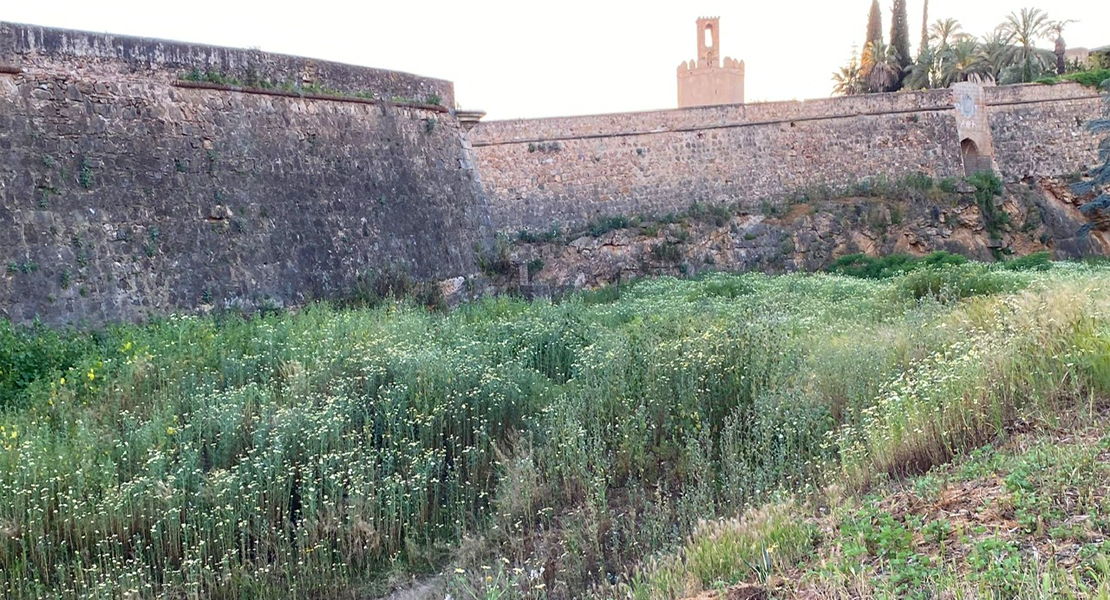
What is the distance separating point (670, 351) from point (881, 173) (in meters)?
16.6

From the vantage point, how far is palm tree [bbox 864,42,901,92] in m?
32.5

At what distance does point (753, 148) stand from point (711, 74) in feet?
64.6

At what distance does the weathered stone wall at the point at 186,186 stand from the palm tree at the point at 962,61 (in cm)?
2179

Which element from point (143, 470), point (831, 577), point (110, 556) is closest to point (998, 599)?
point (831, 577)

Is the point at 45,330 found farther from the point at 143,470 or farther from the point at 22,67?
the point at 143,470

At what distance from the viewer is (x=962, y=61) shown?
1239 inches

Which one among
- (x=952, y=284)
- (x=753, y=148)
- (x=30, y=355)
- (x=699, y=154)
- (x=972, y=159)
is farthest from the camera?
(x=972, y=159)

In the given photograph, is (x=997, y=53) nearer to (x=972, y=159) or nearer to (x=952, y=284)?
(x=972, y=159)

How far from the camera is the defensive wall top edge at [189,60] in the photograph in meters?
10.4

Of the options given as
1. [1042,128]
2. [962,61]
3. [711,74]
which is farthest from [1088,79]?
[711,74]

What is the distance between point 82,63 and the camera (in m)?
11.0

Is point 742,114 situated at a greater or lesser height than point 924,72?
lesser

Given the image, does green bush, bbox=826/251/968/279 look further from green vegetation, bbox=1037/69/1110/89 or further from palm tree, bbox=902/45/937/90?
palm tree, bbox=902/45/937/90

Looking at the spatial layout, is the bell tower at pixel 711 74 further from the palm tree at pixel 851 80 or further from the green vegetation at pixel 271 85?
the green vegetation at pixel 271 85
